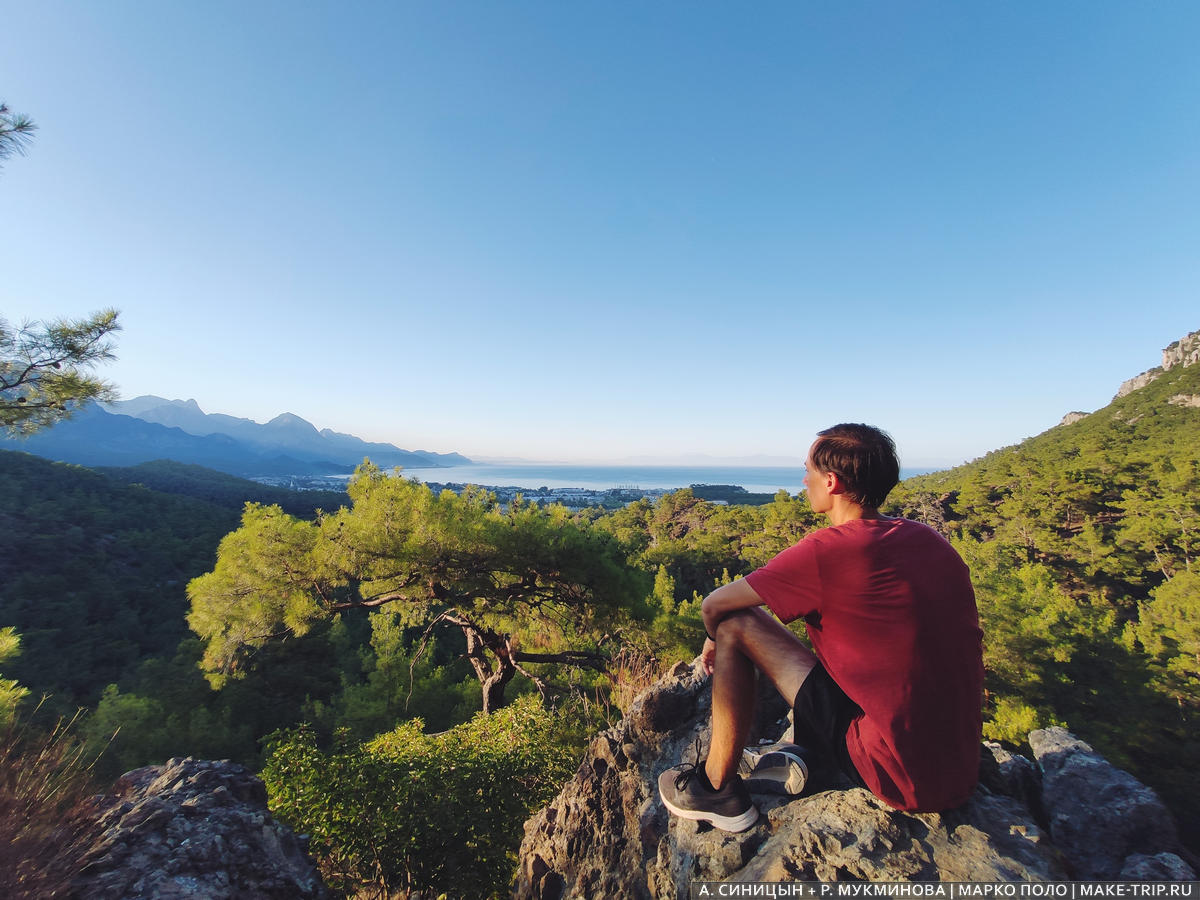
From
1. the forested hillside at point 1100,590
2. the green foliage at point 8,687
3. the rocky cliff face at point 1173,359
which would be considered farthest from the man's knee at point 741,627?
the rocky cliff face at point 1173,359

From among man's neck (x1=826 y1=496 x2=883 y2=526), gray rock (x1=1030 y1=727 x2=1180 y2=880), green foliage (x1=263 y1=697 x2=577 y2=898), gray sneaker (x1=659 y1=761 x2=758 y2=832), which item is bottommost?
green foliage (x1=263 y1=697 x2=577 y2=898)

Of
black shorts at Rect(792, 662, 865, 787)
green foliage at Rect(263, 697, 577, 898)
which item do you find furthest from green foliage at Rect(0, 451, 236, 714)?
black shorts at Rect(792, 662, 865, 787)

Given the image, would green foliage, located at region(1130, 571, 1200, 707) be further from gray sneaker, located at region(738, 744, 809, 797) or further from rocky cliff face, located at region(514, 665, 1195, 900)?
gray sneaker, located at region(738, 744, 809, 797)

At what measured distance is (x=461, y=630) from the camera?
12.2 metres

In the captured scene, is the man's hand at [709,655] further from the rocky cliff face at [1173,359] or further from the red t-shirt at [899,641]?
the rocky cliff face at [1173,359]

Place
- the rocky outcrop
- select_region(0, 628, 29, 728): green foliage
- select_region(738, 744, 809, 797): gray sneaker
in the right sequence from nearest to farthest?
select_region(738, 744, 809, 797): gray sneaker → the rocky outcrop → select_region(0, 628, 29, 728): green foliage

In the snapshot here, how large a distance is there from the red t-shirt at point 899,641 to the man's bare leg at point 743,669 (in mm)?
187

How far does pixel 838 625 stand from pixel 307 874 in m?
3.42

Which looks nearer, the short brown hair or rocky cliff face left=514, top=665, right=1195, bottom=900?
rocky cliff face left=514, top=665, right=1195, bottom=900

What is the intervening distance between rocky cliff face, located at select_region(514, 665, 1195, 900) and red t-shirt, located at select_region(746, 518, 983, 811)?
16 cm

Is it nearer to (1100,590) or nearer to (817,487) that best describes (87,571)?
(817,487)

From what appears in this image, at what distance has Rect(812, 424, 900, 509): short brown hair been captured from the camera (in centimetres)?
163

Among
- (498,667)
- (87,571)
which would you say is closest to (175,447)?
(87,571)

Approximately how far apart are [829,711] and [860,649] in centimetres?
39
